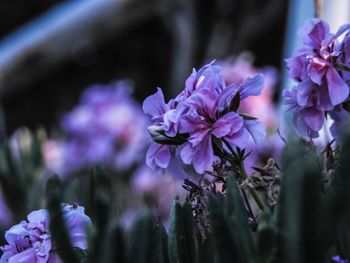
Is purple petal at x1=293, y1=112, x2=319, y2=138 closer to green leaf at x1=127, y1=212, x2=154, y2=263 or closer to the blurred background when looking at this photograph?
green leaf at x1=127, y1=212, x2=154, y2=263

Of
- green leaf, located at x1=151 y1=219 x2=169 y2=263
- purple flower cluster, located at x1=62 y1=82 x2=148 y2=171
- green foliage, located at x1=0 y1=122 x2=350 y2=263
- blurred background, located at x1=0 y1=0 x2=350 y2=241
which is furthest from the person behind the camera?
purple flower cluster, located at x1=62 y1=82 x2=148 y2=171

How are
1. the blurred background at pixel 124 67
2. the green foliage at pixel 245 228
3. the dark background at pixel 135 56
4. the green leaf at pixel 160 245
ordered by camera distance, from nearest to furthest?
the green foliage at pixel 245 228, the green leaf at pixel 160 245, the blurred background at pixel 124 67, the dark background at pixel 135 56

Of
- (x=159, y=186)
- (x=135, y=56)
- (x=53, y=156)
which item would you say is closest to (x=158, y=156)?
(x=159, y=186)

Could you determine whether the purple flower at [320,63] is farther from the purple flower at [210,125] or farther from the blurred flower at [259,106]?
the blurred flower at [259,106]

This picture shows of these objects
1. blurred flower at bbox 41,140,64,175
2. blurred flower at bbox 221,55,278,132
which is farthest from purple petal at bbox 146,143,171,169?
blurred flower at bbox 41,140,64,175

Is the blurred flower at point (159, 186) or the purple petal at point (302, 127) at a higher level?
the blurred flower at point (159, 186)

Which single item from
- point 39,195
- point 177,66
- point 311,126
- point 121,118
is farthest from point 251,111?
point 311,126

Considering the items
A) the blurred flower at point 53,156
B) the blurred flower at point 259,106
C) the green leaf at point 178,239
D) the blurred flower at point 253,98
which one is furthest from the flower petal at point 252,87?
the blurred flower at point 53,156

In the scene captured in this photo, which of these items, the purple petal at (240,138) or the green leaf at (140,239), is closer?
the green leaf at (140,239)
